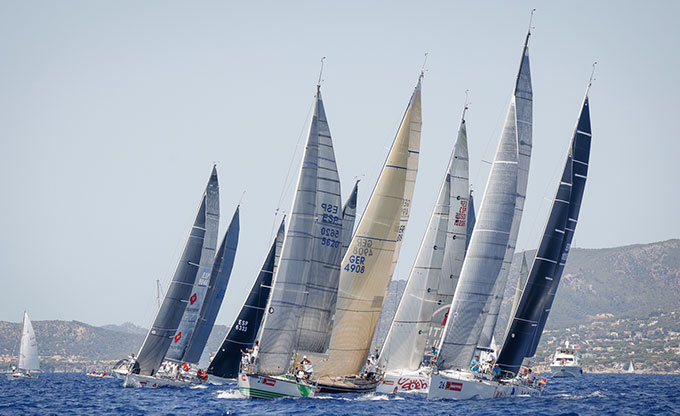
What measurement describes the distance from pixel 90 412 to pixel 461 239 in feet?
67.8

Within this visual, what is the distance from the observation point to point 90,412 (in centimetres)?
3516

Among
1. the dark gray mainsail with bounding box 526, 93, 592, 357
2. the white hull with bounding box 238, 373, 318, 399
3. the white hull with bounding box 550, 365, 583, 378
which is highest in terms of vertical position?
the dark gray mainsail with bounding box 526, 93, 592, 357

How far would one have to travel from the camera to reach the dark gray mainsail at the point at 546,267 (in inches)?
1670

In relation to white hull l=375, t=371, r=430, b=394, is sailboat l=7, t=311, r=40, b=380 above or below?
below

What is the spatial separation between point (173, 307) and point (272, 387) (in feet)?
50.3

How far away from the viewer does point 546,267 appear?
141ft

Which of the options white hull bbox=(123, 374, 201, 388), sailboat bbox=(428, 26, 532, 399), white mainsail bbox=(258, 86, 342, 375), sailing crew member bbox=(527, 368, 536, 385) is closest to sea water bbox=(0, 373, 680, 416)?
sailing crew member bbox=(527, 368, 536, 385)

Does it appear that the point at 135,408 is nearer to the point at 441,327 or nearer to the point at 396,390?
the point at 396,390

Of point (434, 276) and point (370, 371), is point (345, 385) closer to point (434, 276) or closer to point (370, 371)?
point (370, 371)

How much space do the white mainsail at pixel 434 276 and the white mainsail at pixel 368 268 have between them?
4.93m

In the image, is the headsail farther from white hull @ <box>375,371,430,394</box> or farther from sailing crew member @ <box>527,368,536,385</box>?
sailing crew member @ <box>527,368,536,385</box>

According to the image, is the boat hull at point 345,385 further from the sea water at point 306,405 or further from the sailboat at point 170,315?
the sailboat at point 170,315

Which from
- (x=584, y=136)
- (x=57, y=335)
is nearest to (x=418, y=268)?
(x=584, y=136)

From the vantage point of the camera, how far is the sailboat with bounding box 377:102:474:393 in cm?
4419
